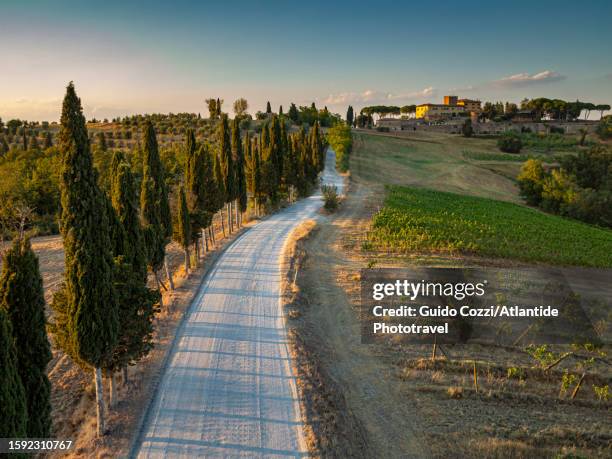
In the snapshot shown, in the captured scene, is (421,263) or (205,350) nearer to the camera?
(205,350)

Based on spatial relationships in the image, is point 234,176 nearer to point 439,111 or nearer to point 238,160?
point 238,160

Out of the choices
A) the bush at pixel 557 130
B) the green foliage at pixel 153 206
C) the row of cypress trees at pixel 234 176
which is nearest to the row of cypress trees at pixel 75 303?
the green foliage at pixel 153 206

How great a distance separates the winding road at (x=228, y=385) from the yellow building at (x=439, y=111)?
143m

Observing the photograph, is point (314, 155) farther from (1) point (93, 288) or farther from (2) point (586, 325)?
(1) point (93, 288)

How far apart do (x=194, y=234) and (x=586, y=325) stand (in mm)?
21740

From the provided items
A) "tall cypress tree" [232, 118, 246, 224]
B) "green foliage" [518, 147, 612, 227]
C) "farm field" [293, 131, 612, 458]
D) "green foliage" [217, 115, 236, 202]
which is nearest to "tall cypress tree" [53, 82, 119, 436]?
"farm field" [293, 131, 612, 458]

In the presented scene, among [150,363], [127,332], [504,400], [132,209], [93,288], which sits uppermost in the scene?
[132,209]

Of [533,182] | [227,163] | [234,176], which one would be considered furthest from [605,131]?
[227,163]

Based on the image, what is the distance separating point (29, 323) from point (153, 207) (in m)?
12.1

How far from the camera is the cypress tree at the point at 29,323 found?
867cm

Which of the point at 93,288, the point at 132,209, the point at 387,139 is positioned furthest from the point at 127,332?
the point at 387,139

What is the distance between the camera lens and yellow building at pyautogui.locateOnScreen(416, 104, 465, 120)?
14825 cm

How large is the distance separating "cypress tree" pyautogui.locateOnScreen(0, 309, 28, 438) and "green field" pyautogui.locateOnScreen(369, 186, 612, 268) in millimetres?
23940

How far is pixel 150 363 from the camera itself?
547 inches
